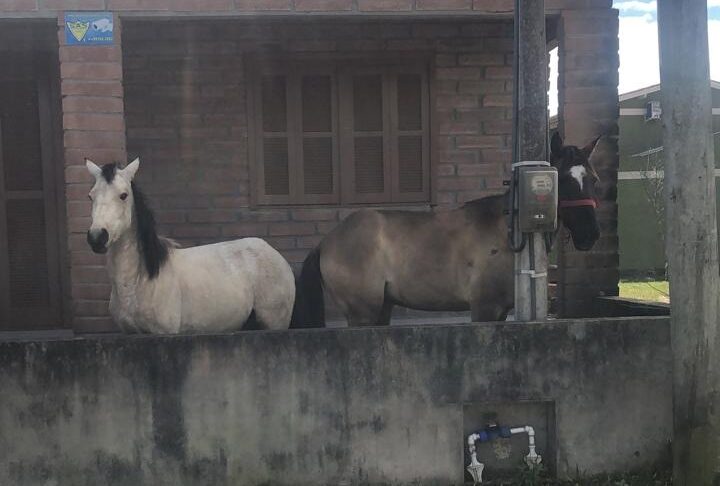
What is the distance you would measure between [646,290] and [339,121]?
11069 mm

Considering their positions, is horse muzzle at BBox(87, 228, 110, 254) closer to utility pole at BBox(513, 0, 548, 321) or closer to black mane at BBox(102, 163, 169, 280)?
black mane at BBox(102, 163, 169, 280)

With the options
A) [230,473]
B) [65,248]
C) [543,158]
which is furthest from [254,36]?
[230,473]

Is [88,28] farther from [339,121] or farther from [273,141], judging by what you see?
[339,121]

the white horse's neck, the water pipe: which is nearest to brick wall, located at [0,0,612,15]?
the white horse's neck

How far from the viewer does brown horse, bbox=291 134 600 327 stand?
440 cm

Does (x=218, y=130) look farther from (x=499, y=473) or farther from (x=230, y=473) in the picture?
(x=499, y=473)

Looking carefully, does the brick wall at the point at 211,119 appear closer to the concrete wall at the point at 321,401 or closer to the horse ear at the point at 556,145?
the horse ear at the point at 556,145

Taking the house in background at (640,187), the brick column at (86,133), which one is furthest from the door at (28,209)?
the house in background at (640,187)

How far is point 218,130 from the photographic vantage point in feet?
21.4

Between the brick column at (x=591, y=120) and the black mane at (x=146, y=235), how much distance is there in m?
3.30

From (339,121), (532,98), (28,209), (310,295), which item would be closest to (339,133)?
(339,121)

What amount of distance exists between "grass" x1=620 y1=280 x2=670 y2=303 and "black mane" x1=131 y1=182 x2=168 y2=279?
10.3 meters

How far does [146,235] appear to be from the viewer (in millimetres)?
3920

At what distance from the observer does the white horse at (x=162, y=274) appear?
3.69 metres
